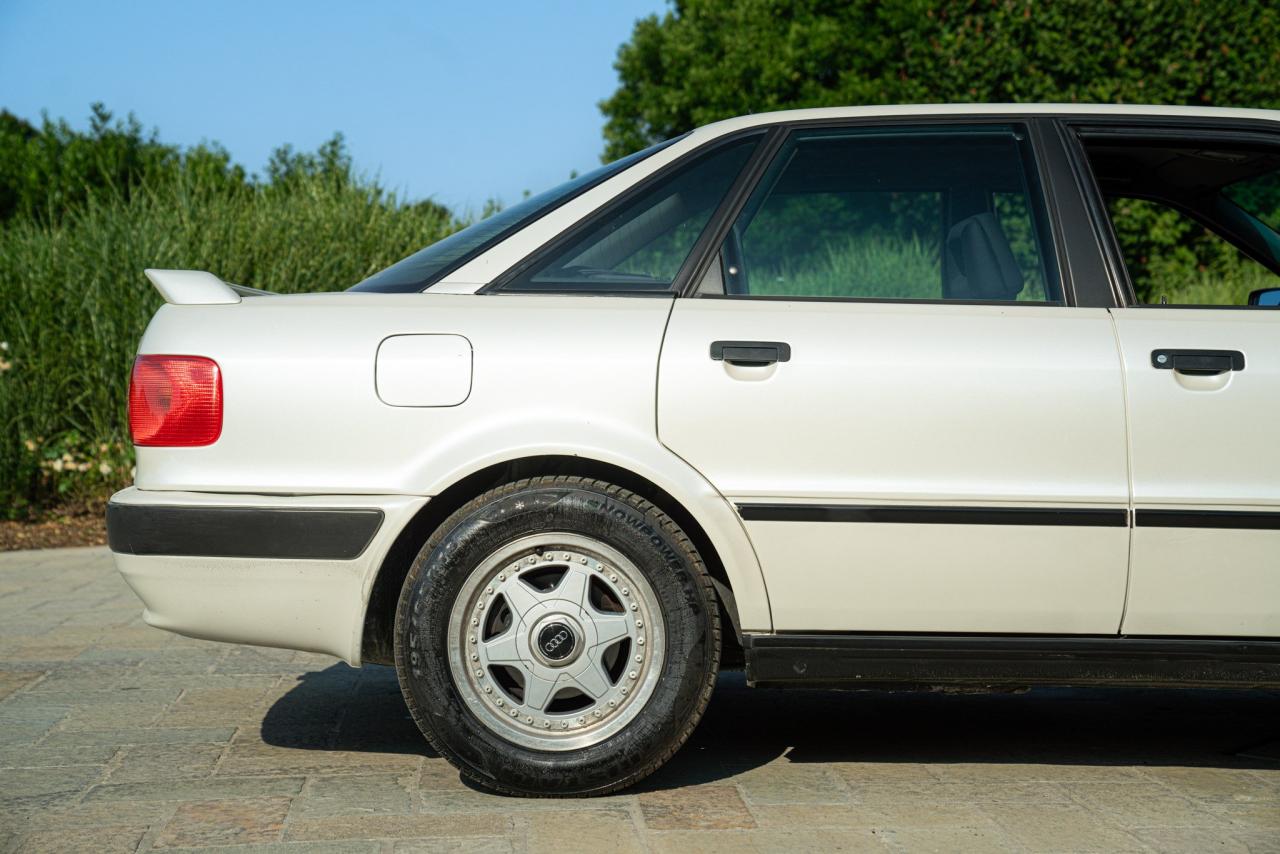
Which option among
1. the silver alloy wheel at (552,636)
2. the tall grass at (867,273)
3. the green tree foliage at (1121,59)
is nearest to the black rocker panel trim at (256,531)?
the silver alloy wheel at (552,636)

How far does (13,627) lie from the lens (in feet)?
18.7

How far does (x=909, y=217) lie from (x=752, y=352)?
95 cm

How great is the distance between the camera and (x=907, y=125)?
Answer: 362cm

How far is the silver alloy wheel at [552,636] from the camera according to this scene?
328cm

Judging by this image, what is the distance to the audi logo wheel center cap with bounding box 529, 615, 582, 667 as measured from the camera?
129 inches

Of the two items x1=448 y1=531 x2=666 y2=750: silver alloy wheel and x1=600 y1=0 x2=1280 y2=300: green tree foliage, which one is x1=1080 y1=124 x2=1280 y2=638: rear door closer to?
x1=448 y1=531 x2=666 y2=750: silver alloy wheel

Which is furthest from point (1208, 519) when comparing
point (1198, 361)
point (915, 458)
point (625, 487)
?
point (625, 487)

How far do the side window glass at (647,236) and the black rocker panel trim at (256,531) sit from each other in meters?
0.75

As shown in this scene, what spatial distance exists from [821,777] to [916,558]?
0.76 metres

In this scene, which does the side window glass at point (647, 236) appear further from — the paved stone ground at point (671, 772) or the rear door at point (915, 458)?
the paved stone ground at point (671, 772)

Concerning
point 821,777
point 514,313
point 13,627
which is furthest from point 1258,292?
point 13,627

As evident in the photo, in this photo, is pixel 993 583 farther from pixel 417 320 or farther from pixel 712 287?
pixel 417 320

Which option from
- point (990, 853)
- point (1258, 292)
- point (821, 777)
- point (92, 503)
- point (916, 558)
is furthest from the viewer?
Result: point (92, 503)

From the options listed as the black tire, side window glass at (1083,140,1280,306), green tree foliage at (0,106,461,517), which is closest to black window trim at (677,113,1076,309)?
side window glass at (1083,140,1280,306)
